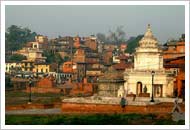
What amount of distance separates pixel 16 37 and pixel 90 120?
254 feet

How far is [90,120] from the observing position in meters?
19.9

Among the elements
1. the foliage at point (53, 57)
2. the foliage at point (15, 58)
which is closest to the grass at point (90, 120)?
the foliage at point (15, 58)

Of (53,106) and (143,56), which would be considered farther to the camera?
(143,56)

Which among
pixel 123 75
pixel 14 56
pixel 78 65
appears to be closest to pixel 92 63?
pixel 78 65

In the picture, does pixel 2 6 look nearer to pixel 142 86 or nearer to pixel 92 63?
pixel 142 86

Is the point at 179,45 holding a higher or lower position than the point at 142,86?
higher

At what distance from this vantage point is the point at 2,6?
736 inches

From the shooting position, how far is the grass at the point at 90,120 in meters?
19.2

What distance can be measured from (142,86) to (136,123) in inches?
553

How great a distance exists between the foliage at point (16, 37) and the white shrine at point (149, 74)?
181 feet

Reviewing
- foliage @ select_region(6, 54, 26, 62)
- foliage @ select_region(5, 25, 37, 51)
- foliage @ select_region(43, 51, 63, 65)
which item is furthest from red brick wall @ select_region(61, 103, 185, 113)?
foliage @ select_region(5, 25, 37, 51)

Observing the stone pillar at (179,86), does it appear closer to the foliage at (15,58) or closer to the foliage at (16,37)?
the foliage at (15,58)

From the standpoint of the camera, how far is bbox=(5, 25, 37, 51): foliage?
88.8 m

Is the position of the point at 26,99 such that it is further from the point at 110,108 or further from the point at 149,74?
the point at 110,108
